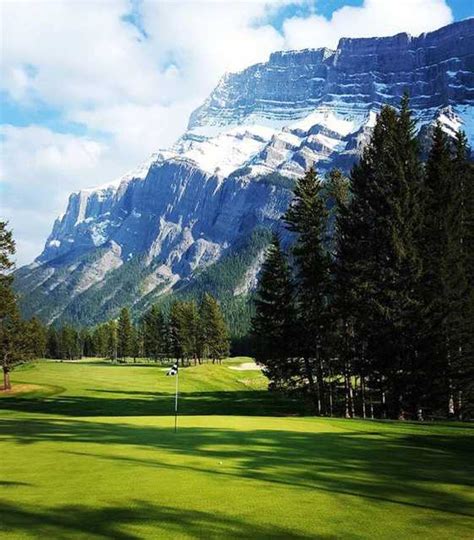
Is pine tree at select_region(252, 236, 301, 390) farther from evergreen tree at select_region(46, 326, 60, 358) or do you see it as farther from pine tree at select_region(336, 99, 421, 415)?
evergreen tree at select_region(46, 326, 60, 358)

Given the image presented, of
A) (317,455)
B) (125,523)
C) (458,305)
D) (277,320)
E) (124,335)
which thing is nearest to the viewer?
(125,523)

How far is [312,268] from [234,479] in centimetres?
2406

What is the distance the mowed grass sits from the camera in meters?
7.57

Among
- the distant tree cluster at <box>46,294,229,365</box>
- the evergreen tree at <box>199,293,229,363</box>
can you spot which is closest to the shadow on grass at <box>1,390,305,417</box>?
the evergreen tree at <box>199,293,229,363</box>

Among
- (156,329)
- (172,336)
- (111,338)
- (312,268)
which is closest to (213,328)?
(172,336)

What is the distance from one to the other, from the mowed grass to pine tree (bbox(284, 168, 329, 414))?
520 inches

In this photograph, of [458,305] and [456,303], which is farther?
[458,305]

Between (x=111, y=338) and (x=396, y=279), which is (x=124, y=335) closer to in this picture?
(x=111, y=338)

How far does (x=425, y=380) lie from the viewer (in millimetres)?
27172

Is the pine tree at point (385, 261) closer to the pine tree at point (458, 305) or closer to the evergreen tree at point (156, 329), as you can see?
the pine tree at point (458, 305)

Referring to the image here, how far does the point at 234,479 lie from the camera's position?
34.4ft

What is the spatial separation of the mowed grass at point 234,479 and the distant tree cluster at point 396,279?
6.99 metres

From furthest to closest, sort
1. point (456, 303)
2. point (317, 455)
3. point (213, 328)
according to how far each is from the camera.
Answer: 1. point (213, 328)
2. point (456, 303)
3. point (317, 455)

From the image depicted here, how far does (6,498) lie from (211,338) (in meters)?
85.2
